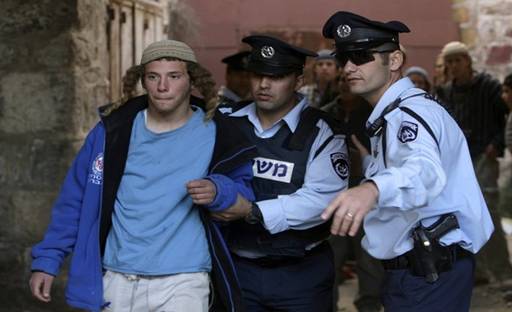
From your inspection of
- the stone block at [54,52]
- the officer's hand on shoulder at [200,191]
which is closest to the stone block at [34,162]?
the stone block at [54,52]

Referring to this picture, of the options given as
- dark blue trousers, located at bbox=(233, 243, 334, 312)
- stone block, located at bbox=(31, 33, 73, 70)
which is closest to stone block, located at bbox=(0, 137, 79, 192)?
stone block, located at bbox=(31, 33, 73, 70)

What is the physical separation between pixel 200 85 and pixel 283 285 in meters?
0.85

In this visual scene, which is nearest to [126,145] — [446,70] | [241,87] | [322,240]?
[322,240]

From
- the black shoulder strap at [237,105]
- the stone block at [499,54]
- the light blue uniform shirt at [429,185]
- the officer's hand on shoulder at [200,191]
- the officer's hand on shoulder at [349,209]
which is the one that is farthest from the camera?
the stone block at [499,54]

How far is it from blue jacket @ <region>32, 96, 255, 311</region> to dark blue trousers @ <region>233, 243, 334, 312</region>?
0.21 metres

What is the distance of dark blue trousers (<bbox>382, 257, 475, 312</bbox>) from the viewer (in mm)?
2930

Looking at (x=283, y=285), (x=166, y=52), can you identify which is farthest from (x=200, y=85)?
(x=283, y=285)

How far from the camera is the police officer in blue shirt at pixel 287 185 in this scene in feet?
11.1

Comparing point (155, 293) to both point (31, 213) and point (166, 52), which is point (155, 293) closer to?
point (166, 52)

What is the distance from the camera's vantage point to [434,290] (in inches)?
115

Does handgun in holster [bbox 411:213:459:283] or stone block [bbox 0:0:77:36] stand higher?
stone block [bbox 0:0:77:36]

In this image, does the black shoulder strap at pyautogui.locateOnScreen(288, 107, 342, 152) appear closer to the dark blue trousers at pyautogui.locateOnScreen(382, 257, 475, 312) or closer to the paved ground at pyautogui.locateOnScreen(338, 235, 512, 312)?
the dark blue trousers at pyautogui.locateOnScreen(382, 257, 475, 312)

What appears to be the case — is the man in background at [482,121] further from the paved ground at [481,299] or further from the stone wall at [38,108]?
the stone wall at [38,108]

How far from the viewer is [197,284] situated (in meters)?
3.11
